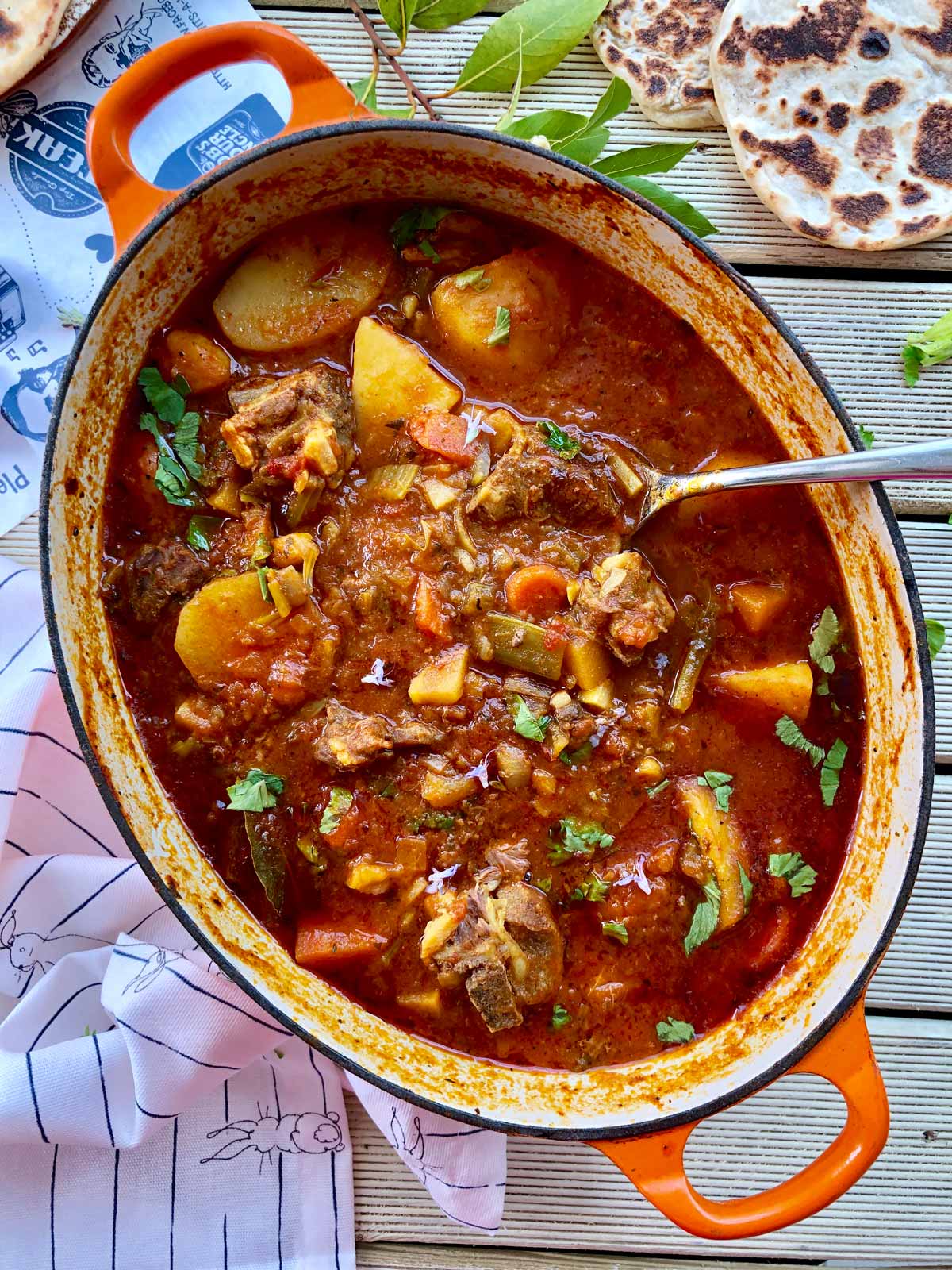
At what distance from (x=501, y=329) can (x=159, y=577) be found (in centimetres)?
103

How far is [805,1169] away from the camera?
2355mm

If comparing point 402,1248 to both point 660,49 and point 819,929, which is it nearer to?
point 819,929

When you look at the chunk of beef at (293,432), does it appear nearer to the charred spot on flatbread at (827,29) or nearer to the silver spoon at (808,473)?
the silver spoon at (808,473)

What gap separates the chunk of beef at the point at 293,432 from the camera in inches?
96.6

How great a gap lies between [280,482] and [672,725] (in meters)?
1.14

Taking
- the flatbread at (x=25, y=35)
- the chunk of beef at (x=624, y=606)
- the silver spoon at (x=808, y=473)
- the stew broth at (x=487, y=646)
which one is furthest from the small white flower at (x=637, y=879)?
the flatbread at (x=25, y=35)

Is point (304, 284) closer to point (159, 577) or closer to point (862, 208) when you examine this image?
point (159, 577)

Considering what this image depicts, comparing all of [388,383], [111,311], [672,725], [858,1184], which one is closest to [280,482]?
[388,383]

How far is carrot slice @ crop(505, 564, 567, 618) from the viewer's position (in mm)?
2557

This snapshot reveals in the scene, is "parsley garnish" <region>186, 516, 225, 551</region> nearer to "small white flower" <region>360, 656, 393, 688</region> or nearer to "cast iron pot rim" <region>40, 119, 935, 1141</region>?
"cast iron pot rim" <region>40, 119, 935, 1141</region>

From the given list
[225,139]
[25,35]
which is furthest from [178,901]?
[25,35]

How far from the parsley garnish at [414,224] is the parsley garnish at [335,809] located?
139cm

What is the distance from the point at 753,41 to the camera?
2859 mm

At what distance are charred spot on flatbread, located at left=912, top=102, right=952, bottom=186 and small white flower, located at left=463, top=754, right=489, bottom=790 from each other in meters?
2.06
